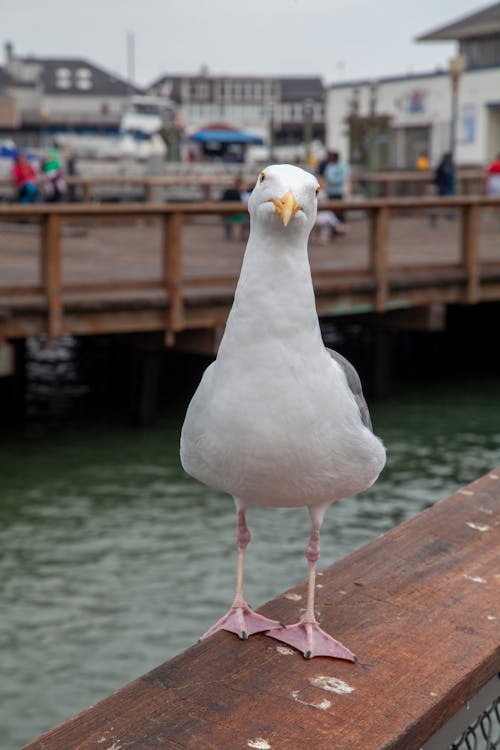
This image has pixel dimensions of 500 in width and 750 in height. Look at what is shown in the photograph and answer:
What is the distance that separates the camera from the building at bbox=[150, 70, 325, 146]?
122 metres

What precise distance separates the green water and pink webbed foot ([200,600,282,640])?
11.7ft

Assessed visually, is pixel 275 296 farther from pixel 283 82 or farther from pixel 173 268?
pixel 283 82

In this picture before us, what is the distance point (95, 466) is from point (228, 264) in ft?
12.6

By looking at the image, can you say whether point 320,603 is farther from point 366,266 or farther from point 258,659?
point 366,266

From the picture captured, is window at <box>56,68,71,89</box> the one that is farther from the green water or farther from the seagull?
the seagull

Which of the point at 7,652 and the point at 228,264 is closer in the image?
the point at 7,652

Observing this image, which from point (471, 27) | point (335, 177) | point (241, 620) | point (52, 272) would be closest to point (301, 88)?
point (471, 27)

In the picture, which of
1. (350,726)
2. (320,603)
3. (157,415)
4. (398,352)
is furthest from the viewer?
(398,352)

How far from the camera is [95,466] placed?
427 inches

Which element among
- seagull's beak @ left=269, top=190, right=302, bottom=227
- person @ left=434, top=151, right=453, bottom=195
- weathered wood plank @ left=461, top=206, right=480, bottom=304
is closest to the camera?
seagull's beak @ left=269, top=190, right=302, bottom=227

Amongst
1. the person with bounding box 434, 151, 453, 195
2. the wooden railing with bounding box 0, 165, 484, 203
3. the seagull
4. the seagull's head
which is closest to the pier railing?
the seagull

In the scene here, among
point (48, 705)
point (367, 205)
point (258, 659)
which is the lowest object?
point (48, 705)

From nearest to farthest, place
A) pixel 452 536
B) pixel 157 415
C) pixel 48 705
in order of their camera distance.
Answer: pixel 452 536 → pixel 48 705 → pixel 157 415

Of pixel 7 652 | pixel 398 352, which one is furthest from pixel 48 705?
pixel 398 352
